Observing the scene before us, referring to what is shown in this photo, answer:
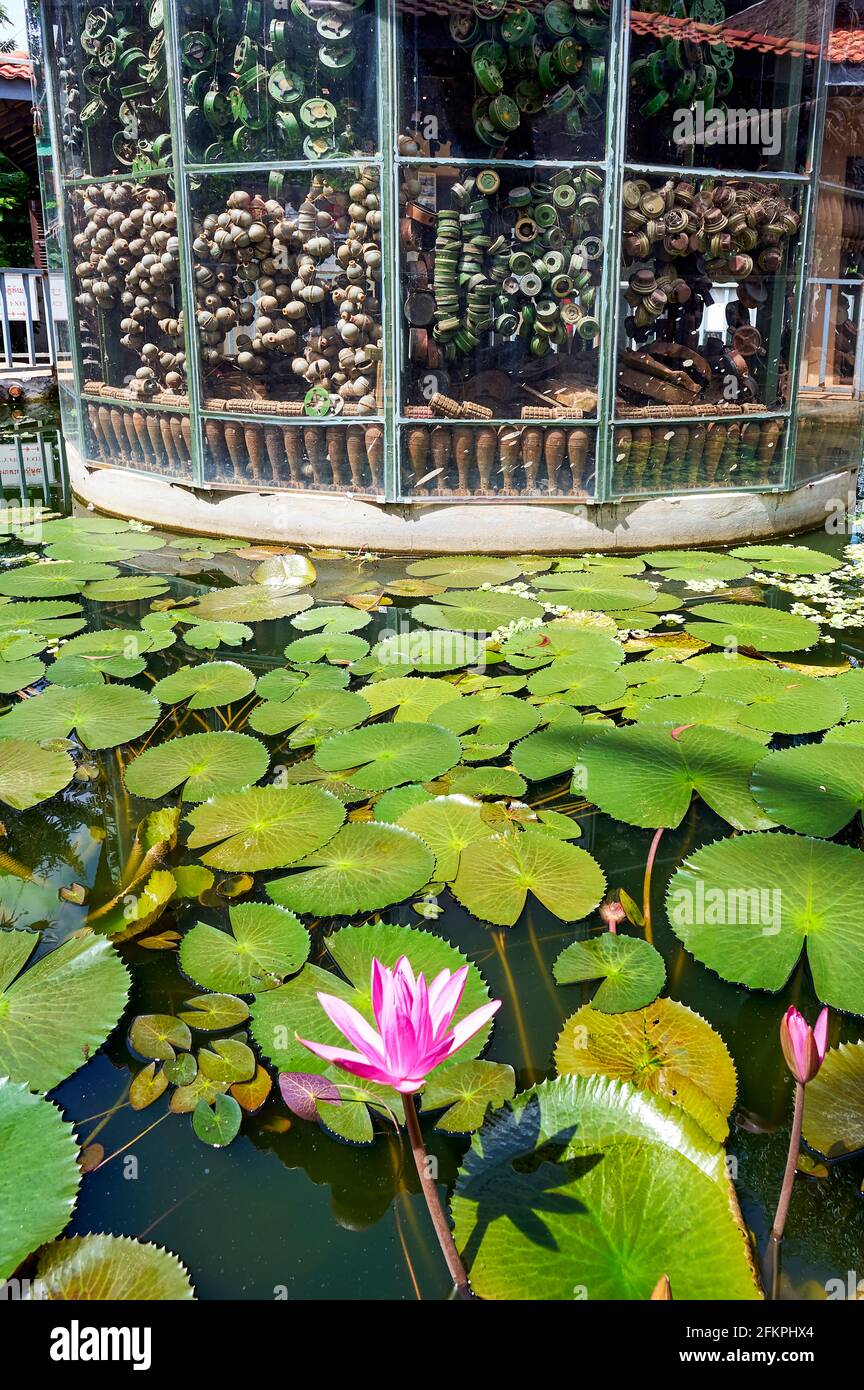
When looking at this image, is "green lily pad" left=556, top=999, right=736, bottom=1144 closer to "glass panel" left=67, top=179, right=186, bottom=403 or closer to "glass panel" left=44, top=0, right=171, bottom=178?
"glass panel" left=67, top=179, right=186, bottom=403

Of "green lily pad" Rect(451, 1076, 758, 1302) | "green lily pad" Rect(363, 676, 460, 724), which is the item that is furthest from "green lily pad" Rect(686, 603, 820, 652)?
"green lily pad" Rect(451, 1076, 758, 1302)

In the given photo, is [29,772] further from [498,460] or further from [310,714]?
[498,460]

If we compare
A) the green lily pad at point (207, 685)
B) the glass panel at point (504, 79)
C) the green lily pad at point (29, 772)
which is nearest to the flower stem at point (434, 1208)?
the green lily pad at point (29, 772)

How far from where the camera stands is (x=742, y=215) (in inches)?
180

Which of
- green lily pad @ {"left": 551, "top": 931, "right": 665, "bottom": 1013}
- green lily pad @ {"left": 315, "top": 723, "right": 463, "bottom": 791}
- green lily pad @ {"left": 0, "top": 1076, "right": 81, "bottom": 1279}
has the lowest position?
green lily pad @ {"left": 0, "top": 1076, "right": 81, "bottom": 1279}

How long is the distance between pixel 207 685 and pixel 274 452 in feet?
7.47

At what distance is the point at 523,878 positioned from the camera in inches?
80.4

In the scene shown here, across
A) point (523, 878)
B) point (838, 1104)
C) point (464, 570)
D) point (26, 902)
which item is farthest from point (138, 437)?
point (838, 1104)

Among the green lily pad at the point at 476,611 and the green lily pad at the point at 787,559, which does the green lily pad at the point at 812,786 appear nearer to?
the green lily pad at the point at 476,611

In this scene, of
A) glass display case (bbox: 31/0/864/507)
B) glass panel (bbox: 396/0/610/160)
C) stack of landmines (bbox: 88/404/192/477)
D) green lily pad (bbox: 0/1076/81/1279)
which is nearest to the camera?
green lily pad (bbox: 0/1076/81/1279)

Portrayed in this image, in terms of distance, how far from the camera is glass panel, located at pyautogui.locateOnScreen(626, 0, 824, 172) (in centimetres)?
436

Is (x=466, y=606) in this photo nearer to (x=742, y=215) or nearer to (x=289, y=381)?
(x=289, y=381)

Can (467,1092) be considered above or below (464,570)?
below

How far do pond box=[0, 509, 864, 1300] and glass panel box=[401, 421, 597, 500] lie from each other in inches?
46.7
